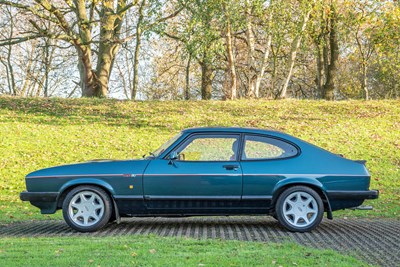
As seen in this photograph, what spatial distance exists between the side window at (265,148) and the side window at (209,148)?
7.3 inches

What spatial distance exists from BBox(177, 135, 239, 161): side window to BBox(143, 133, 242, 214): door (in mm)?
52

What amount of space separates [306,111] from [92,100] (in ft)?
32.1

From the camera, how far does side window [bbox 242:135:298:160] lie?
8.23 meters

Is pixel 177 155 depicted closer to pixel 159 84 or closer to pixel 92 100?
pixel 92 100

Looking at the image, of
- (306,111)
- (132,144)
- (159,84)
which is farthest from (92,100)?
(159,84)

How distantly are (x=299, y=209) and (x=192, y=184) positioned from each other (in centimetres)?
162

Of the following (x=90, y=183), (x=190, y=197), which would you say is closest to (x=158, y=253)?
(x=190, y=197)

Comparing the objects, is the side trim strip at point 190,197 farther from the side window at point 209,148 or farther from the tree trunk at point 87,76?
the tree trunk at point 87,76

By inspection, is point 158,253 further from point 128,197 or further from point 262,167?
point 262,167

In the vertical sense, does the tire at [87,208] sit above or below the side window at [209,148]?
below

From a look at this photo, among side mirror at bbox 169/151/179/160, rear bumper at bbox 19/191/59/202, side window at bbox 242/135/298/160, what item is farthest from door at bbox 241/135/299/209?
rear bumper at bbox 19/191/59/202

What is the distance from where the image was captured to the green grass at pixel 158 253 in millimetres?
5637

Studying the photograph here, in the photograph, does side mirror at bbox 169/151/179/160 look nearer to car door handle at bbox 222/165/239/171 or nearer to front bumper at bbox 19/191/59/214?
car door handle at bbox 222/165/239/171

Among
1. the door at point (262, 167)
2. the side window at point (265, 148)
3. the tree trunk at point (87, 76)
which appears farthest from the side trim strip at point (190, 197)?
the tree trunk at point (87, 76)
